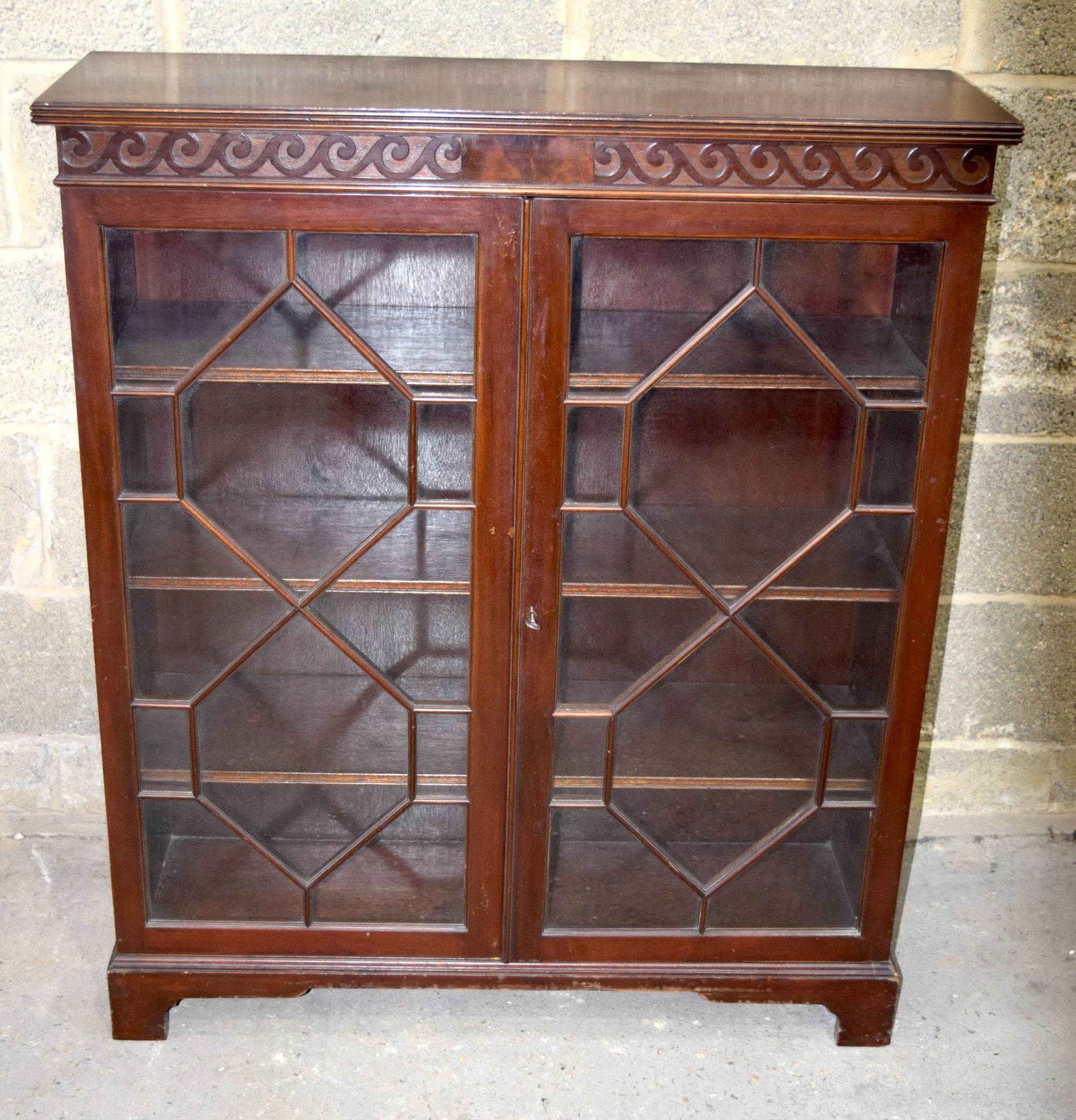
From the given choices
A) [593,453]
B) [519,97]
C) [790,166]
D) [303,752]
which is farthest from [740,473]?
[303,752]

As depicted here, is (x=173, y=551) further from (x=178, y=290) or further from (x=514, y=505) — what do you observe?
(x=514, y=505)

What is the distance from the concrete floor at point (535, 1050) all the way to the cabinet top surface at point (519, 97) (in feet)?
4.64

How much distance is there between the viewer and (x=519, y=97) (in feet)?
5.94

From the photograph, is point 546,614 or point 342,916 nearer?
point 546,614

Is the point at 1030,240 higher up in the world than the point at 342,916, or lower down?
higher up

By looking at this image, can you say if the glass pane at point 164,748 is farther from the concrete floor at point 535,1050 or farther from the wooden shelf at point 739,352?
the wooden shelf at point 739,352

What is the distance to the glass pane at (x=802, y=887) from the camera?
7.01 feet

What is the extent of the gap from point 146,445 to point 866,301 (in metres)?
1.00

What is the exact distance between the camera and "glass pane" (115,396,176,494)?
1.84m

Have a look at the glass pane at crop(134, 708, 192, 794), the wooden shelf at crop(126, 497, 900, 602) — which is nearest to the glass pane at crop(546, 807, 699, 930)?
the wooden shelf at crop(126, 497, 900, 602)

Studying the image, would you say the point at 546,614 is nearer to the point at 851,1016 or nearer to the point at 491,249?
the point at 491,249

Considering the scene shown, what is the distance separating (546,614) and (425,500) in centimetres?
24

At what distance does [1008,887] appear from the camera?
2.62 metres

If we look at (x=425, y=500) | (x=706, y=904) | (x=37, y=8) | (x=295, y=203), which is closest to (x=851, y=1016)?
(x=706, y=904)
